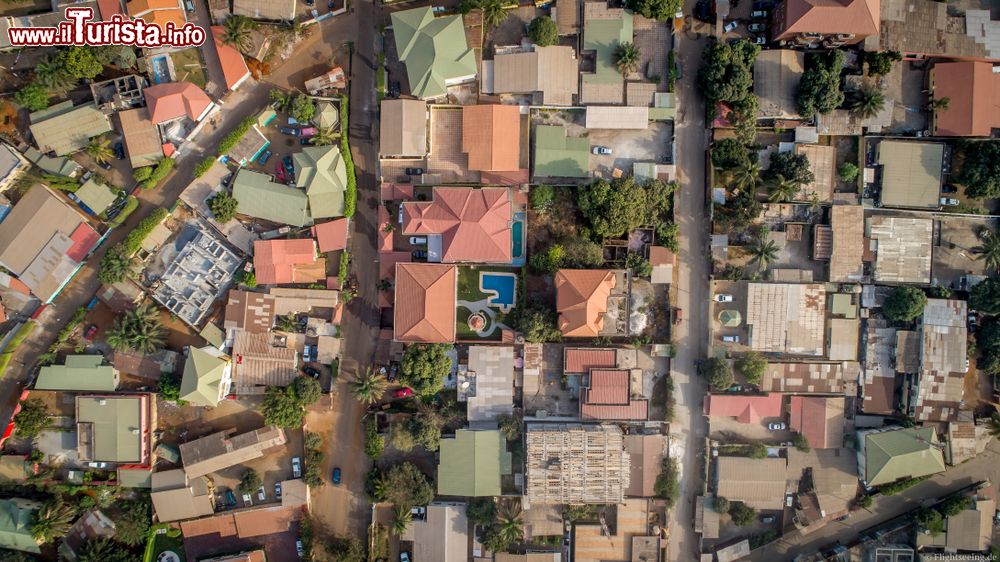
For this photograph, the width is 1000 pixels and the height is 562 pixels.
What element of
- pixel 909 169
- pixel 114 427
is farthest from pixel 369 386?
pixel 909 169

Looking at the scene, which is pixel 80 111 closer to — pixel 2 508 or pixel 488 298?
pixel 2 508

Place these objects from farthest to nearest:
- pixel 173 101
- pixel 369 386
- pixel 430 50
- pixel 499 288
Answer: pixel 499 288
pixel 173 101
pixel 369 386
pixel 430 50

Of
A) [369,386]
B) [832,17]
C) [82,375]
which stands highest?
[832,17]

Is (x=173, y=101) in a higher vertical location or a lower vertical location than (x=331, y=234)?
higher

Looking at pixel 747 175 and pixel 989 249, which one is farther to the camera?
pixel 989 249

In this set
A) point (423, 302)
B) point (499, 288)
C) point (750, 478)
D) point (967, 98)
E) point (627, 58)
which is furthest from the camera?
point (499, 288)

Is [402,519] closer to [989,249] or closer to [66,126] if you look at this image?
[66,126]

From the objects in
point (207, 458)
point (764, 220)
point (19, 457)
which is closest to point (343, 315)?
point (207, 458)
